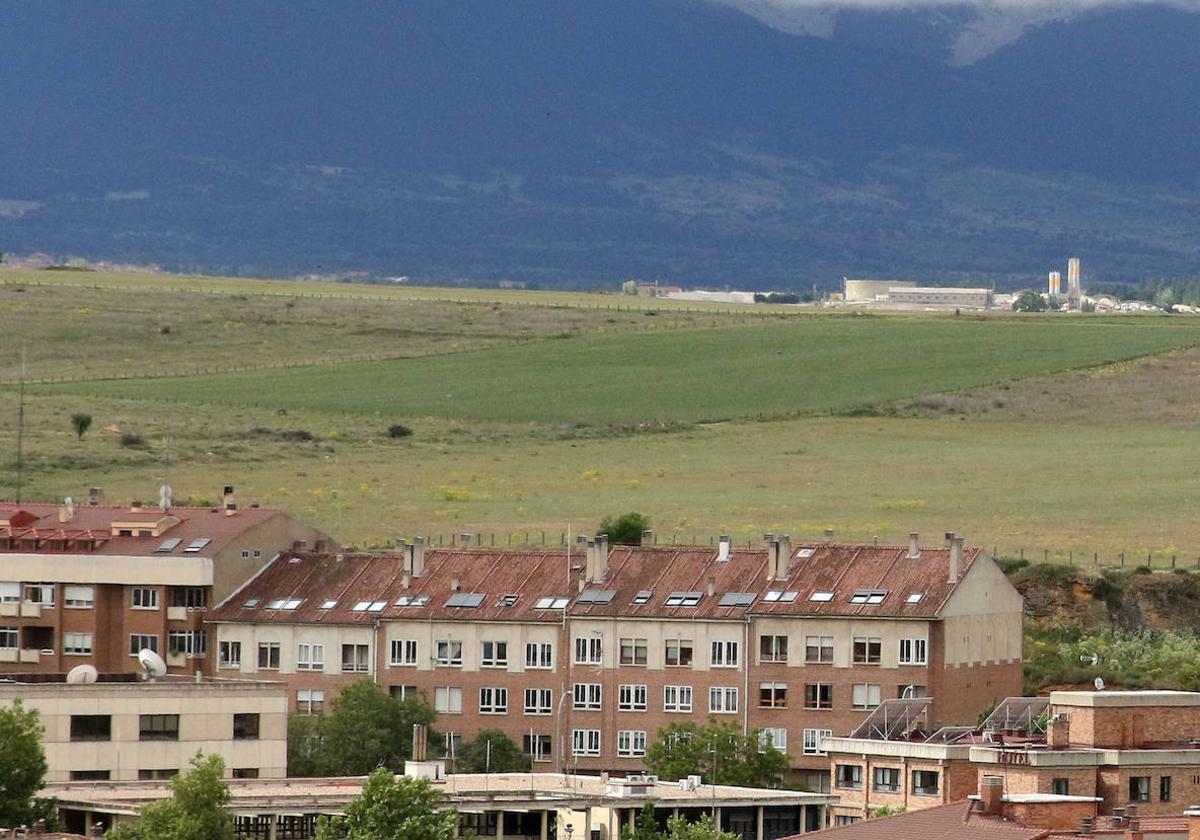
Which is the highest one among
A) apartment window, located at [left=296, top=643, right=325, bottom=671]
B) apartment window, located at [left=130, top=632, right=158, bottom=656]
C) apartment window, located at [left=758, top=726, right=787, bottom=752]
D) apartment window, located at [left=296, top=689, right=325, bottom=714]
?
apartment window, located at [left=130, top=632, right=158, bottom=656]

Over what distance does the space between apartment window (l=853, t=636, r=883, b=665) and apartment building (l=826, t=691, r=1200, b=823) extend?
18.8 m

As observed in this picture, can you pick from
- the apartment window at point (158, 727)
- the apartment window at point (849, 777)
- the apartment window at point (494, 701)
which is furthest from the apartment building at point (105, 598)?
the apartment window at point (849, 777)

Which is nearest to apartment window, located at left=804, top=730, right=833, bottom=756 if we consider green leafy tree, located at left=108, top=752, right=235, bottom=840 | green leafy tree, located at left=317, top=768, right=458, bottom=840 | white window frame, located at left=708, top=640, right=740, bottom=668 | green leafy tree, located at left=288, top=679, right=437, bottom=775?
white window frame, located at left=708, top=640, right=740, bottom=668

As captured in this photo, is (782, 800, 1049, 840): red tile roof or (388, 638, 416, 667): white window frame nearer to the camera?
(782, 800, 1049, 840): red tile roof

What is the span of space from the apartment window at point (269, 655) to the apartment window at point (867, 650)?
1778 centimetres

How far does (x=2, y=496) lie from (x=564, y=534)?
25.5 metres

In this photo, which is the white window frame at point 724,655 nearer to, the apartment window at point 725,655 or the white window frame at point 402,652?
the apartment window at point 725,655

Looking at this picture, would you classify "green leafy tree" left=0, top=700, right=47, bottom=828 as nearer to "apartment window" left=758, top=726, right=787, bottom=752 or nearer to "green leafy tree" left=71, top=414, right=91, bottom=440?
"apartment window" left=758, top=726, right=787, bottom=752

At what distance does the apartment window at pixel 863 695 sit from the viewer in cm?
9731

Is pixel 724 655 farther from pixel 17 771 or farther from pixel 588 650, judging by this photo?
pixel 17 771

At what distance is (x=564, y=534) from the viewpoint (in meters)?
124

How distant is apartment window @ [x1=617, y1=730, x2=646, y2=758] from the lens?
99.2m

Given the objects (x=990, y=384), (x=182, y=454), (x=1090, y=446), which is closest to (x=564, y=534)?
(x=182, y=454)

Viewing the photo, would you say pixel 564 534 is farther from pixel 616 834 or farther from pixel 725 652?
pixel 616 834
